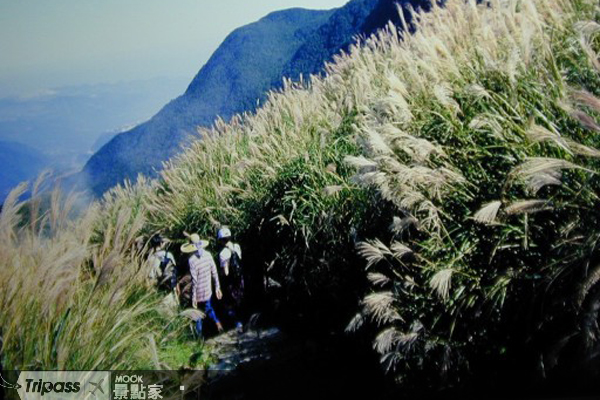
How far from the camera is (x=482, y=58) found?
3.58m

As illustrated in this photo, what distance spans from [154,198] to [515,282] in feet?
20.6

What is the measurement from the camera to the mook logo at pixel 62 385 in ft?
6.94

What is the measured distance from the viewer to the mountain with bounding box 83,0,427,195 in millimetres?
51344

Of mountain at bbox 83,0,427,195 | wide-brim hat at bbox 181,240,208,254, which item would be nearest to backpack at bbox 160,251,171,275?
wide-brim hat at bbox 181,240,208,254

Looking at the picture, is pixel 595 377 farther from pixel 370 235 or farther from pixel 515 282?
pixel 370 235

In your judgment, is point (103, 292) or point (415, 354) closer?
point (415, 354)

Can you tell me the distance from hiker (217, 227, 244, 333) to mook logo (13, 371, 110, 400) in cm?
327

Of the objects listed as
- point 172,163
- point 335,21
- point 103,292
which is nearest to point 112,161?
point 335,21

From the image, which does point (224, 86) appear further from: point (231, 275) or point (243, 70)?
point (231, 275)

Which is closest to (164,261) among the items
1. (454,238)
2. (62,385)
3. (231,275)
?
(231,275)

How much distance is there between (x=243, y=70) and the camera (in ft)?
217

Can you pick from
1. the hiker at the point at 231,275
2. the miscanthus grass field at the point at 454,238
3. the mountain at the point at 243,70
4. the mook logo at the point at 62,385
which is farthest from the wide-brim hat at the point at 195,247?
the mountain at the point at 243,70

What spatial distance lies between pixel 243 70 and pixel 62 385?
220ft

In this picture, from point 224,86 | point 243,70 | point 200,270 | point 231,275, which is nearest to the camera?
point 200,270
